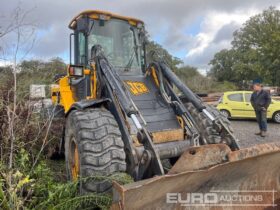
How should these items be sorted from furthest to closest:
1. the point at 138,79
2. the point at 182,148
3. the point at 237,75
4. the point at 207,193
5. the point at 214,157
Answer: the point at 237,75, the point at 138,79, the point at 182,148, the point at 207,193, the point at 214,157

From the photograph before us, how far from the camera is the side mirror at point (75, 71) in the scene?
4914mm

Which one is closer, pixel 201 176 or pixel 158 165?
pixel 201 176

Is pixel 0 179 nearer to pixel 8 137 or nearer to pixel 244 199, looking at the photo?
pixel 8 137

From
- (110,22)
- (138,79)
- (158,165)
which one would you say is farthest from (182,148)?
(110,22)

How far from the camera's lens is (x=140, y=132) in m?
3.46

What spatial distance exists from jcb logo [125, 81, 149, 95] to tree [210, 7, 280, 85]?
35906mm

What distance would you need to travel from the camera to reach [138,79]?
5.18 metres

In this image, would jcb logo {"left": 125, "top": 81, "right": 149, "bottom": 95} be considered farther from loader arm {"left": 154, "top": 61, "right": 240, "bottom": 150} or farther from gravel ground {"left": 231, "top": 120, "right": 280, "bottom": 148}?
gravel ground {"left": 231, "top": 120, "right": 280, "bottom": 148}

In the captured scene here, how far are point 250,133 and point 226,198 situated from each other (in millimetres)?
8373

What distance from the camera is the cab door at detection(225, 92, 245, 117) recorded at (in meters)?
14.5

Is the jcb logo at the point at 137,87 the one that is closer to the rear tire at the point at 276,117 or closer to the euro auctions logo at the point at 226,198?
the euro auctions logo at the point at 226,198

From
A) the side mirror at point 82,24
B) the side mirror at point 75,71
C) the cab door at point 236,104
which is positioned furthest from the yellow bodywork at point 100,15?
the cab door at point 236,104

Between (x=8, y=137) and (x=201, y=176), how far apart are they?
242cm

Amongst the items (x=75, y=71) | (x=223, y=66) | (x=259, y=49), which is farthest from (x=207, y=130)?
(x=223, y=66)
